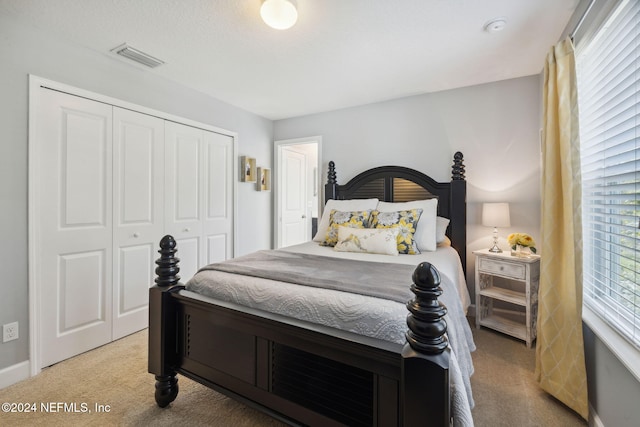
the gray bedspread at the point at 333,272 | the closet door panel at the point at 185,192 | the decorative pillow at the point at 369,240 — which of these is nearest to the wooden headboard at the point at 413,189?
the decorative pillow at the point at 369,240

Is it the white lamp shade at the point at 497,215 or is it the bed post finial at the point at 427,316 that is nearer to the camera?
the bed post finial at the point at 427,316

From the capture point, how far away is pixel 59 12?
1912 millimetres

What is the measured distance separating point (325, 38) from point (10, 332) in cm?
298

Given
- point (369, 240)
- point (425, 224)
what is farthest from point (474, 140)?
point (369, 240)

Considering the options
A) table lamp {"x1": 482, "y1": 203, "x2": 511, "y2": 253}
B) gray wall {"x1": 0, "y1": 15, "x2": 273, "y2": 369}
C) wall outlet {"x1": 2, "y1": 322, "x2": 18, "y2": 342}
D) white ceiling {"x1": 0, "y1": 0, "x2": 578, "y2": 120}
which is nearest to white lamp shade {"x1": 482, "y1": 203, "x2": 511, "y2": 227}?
table lamp {"x1": 482, "y1": 203, "x2": 511, "y2": 253}

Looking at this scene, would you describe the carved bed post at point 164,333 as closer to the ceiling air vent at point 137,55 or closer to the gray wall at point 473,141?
the ceiling air vent at point 137,55

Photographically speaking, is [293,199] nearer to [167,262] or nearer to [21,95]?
[167,262]

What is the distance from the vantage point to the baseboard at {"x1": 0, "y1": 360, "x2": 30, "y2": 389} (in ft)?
6.29

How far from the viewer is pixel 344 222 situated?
293 cm

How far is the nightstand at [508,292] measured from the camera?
2398 millimetres

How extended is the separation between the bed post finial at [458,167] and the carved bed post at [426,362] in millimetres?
2341

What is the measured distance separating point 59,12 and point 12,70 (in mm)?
505

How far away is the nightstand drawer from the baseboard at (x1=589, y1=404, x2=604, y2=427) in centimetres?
102

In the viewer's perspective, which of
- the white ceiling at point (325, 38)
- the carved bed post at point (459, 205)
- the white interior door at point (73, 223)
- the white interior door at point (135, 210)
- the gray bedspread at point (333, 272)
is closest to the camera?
the gray bedspread at point (333, 272)
